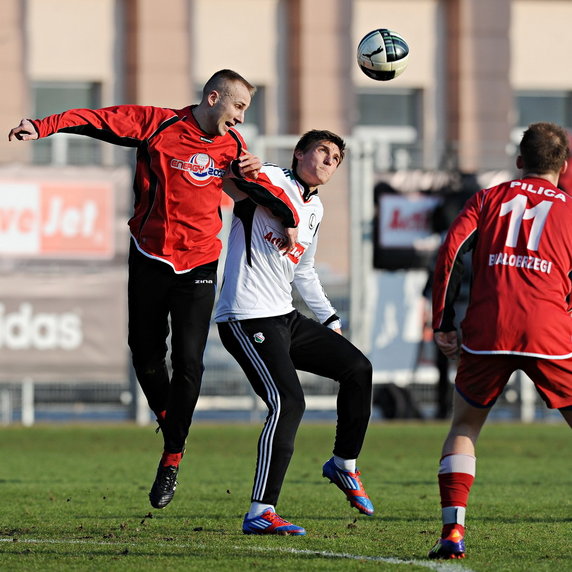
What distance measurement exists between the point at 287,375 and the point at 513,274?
154 centimetres

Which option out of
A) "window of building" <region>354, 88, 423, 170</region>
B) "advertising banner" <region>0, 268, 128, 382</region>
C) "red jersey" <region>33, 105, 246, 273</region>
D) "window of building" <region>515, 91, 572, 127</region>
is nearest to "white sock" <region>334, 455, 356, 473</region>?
"red jersey" <region>33, 105, 246, 273</region>

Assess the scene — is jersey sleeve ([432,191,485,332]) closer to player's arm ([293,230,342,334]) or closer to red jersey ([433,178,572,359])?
red jersey ([433,178,572,359])

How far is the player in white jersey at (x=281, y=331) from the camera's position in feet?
26.6

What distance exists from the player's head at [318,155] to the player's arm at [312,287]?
40 cm

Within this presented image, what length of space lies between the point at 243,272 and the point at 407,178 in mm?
11180

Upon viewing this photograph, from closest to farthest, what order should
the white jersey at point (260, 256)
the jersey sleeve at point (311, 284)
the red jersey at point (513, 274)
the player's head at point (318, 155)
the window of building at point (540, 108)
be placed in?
the red jersey at point (513, 274)
the white jersey at point (260, 256)
the player's head at point (318, 155)
the jersey sleeve at point (311, 284)
the window of building at point (540, 108)

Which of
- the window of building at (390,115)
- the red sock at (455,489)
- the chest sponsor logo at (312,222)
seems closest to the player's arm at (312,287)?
the chest sponsor logo at (312,222)

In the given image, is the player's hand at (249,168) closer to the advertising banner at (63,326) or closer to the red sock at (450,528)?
the red sock at (450,528)

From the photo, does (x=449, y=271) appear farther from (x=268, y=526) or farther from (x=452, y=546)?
(x=268, y=526)

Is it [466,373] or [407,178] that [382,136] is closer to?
[407,178]

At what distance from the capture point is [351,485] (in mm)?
8773

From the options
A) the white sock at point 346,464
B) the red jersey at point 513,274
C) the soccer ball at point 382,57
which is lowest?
the white sock at point 346,464

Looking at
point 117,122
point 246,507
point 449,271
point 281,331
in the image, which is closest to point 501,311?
point 449,271

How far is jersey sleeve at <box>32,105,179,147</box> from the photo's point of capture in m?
8.52
